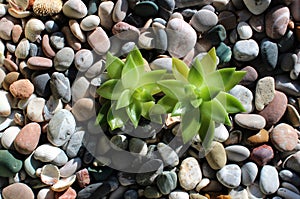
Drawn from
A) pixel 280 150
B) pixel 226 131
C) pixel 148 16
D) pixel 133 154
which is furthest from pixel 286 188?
pixel 148 16

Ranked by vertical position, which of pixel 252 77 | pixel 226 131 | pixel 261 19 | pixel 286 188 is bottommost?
pixel 286 188

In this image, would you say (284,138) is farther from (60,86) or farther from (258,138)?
(60,86)

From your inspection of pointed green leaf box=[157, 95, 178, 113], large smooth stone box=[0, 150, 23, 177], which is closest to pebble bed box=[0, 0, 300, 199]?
large smooth stone box=[0, 150, 23, 177]

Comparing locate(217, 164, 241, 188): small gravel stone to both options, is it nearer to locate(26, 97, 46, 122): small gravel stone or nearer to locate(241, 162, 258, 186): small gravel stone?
locate(241, 162, 258, 186): small gravel stone

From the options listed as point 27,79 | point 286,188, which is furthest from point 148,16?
point 286,188

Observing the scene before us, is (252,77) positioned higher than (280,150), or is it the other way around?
(252,77)

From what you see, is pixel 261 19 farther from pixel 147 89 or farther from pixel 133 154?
pixel 133 154

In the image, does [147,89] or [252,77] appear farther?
[252,77]

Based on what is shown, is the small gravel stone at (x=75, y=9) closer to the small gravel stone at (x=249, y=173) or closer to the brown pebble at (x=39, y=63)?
the brown pebble at (x=39, y=63)
